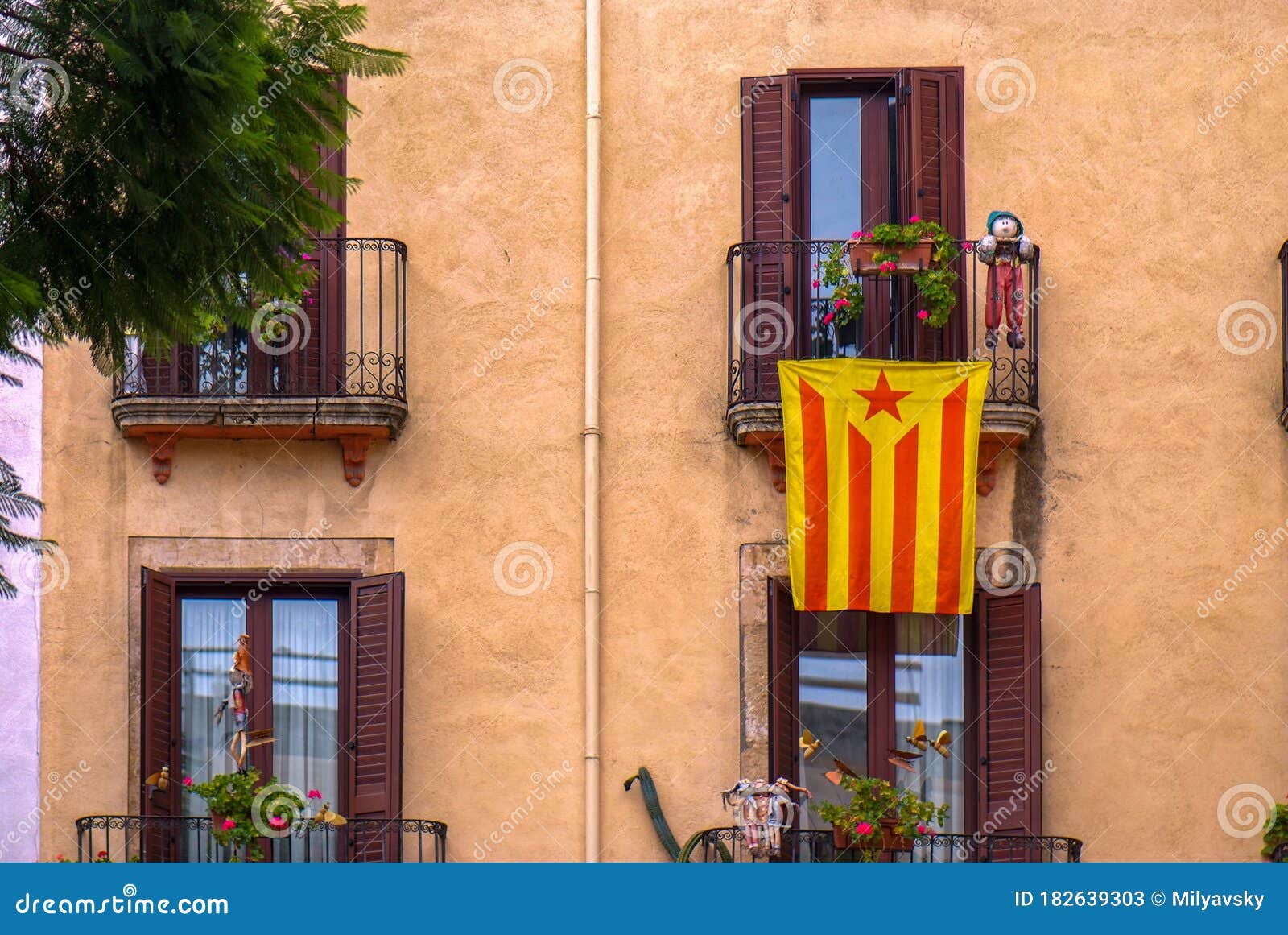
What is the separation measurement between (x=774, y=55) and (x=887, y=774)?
5.10 meters

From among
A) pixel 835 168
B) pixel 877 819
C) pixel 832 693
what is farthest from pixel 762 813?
pixel 835 168

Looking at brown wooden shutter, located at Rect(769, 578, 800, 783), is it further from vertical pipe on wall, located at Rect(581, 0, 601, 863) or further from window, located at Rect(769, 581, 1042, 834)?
vertical pipe on wall, located at Rect(581, 0, 601, 863)

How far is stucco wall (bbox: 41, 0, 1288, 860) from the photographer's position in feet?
49.3

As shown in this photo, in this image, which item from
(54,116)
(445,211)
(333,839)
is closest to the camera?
(54,116)

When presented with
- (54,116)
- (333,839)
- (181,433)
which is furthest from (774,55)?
(54,116)

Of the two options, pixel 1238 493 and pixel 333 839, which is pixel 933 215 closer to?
pixel 1238 493

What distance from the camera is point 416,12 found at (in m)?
16.2

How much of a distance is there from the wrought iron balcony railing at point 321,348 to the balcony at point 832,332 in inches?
91.8

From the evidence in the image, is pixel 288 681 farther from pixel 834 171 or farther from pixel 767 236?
pixel 834 171

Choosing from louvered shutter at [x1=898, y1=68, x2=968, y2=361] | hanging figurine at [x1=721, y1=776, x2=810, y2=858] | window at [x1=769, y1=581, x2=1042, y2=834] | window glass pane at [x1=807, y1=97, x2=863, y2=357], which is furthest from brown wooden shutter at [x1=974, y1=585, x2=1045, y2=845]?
window glass pane at [x1=807, y1=97, x2=863, y2=357]

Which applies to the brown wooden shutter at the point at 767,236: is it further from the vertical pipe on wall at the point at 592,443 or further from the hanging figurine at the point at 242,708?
the hanging figurine at the point at 242,708

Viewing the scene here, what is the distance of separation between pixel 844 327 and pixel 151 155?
23.9 feet

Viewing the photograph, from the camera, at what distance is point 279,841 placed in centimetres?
1490

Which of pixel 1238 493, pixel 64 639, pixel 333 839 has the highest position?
pixel 1238 493
